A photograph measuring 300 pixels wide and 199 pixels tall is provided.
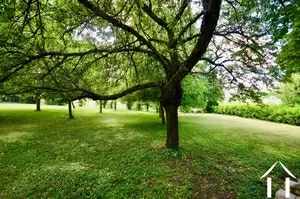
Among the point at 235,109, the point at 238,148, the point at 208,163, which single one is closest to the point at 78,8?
the point at 208,163

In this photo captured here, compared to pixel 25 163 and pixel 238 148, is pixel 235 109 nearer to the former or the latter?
pixel 238 148

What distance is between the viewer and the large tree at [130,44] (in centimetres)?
695

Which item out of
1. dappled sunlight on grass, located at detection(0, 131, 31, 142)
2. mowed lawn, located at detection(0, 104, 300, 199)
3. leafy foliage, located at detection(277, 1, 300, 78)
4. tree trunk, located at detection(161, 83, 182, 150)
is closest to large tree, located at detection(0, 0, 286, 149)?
tree trunk, located at detection(161, 83, 182, 150)

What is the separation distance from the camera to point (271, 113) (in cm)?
2392

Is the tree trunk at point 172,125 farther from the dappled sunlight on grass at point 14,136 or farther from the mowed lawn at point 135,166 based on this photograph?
the dappled sunlight on grass at point 14,136

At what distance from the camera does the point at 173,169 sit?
7668 mm

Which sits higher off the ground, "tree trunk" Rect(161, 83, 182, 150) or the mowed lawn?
"tree trunk" Rect(161, 83, 182, 150)

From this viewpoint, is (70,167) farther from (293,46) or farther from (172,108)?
(293,46)

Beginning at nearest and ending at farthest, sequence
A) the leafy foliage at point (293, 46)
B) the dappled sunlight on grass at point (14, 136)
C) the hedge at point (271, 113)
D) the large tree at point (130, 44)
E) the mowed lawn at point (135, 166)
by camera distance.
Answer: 1. the leafy foliage at point (293, 46)
2. the mowed lawn at point (135, 166)
3. the large tree at point (130, 44)
4. the dappled sunlight on grass at point (14, 136)
5. the hedge at point (271, 113)

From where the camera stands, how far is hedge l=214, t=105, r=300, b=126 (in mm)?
21078

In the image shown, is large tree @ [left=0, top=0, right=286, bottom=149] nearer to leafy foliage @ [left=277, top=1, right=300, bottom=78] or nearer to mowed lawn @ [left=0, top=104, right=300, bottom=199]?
leafy foliage @ [left=277, top=1, right=300, bottom=78]

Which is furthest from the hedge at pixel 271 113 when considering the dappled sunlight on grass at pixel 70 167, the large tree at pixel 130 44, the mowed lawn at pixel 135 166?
the dappled sunlight on grass at pixel 70 167

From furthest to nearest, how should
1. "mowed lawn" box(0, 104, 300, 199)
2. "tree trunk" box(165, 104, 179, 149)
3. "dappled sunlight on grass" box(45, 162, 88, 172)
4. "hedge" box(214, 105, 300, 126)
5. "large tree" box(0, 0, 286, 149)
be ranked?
1. "hedge" box(214, 105, 300, 126)
2. "tree trunk" box(165, 104, 179, 149)
3. "dappled sunlight on grass" box(45, 162, 88, 172)
4. "large tree" box(0, 0, 286, 149)
5. "mowed lawn" box(0, 104, 300, 199)

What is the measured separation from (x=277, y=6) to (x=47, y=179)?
25.4ft
